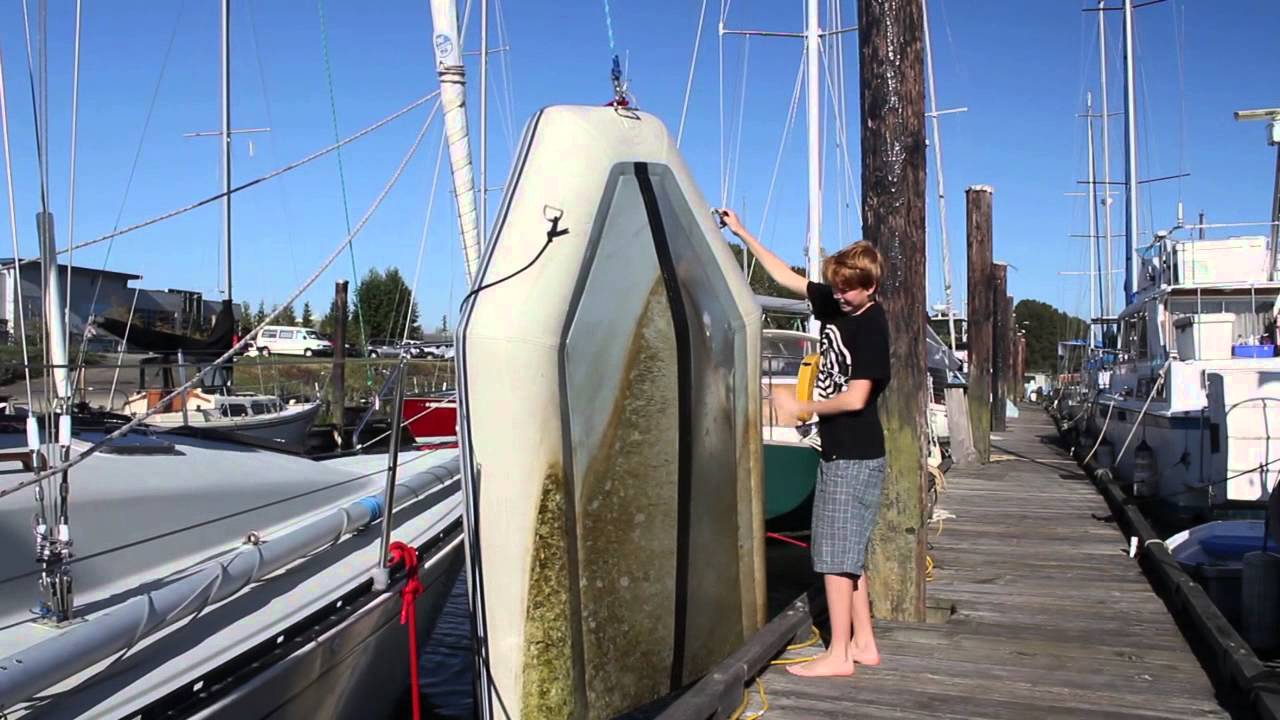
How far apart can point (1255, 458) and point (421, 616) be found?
822 centimetres

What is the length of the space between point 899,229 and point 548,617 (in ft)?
7.99

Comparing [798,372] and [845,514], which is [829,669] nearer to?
[845,514]

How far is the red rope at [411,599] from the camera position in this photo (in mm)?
3760

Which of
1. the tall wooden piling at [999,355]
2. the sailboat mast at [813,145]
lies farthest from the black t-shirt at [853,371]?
the tall wooden piling at [999,355]

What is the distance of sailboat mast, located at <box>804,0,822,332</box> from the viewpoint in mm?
14163

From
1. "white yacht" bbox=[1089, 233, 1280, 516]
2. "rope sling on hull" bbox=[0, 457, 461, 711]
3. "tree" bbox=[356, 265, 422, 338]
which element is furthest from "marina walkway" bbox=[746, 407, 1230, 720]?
"tree" bbox=[356, 265, 422, 338]

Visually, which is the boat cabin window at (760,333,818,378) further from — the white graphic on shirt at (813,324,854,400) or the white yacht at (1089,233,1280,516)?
the white graphic on shirt at (813,324,854,400)

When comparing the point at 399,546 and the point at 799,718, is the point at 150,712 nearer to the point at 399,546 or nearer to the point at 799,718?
the point at 399,546

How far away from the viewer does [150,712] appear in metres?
3.29

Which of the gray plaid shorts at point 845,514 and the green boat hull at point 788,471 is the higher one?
the gray plaid shorts at point 845,514

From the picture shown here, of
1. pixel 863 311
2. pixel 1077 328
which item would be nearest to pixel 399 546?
pixel 863 311

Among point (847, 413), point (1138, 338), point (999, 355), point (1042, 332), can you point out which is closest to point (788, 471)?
point (847, 413)

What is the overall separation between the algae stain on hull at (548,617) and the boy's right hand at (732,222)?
1.36 metres

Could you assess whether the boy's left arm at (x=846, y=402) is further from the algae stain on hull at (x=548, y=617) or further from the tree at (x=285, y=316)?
the tree at (x=285, y=316)
